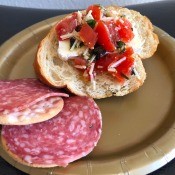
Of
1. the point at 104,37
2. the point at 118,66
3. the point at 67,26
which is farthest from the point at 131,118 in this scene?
the point at 67,26

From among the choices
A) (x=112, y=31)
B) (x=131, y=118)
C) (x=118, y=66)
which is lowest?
(x=131, y=118)

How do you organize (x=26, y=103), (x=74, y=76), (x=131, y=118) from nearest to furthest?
(x=26, y=103)
(x=131, y=118)
(x=74, y=76)

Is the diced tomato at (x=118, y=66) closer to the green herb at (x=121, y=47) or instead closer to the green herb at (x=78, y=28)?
the green herb at (x=121, y=47)

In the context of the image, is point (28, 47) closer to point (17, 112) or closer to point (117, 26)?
point (117, 26)

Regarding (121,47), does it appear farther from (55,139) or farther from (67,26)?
(55,139)

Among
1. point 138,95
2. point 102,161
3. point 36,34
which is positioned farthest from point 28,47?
point 102,161

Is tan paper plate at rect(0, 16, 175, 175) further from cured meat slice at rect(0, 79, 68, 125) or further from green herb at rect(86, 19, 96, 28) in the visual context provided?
green herb at rect(86, 19, 96, 28)
